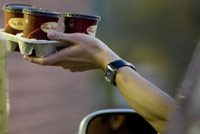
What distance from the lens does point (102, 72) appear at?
484 centimetres

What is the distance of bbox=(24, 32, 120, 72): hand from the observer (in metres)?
1.56

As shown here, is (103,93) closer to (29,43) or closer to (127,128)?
(127,128)

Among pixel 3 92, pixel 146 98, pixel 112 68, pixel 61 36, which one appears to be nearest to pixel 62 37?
pixel 61 36

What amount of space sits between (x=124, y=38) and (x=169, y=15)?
42.5 inches

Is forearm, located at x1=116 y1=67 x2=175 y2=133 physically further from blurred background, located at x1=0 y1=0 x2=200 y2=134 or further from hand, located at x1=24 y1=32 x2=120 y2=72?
blurred background, located at x1=0 y1=0 x2=200 y2=134

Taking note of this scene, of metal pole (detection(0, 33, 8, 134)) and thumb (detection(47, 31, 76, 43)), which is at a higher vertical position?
metal pole (detection(0, 33, 8, 134))

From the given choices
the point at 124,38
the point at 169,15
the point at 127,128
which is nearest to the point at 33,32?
the point at 127,128

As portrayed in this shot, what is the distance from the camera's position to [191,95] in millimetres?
738

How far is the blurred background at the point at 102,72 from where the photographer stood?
3.63 metres

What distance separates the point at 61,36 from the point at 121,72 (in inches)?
12.0

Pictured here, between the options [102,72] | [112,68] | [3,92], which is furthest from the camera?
[102,72]

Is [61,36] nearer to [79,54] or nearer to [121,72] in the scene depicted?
[79,54]

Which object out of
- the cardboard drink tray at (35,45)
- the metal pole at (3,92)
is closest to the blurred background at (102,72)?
the cardboard drink tray at (35,45)

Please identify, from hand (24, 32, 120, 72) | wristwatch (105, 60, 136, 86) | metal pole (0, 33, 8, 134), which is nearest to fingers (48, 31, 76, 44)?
hand (24, 32, 120, 72)
